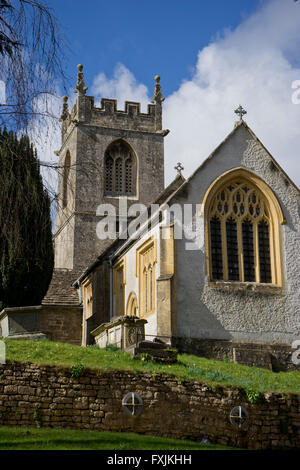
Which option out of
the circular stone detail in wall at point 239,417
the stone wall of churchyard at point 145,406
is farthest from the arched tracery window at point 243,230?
the circular stone detail in wall at point 239,417

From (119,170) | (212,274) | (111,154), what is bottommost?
(212,274)

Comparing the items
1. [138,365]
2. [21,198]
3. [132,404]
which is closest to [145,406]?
[132,404]

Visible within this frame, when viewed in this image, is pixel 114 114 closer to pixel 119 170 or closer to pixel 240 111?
pixel 119 170

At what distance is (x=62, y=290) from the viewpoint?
115ft

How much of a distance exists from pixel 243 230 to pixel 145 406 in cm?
1188

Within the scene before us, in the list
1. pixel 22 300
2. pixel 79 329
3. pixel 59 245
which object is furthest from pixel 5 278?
pixel 59 245

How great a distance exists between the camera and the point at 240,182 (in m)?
26.7

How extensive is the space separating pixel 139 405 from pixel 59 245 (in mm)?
32993

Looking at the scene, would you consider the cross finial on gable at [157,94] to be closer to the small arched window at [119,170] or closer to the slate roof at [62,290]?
the small arched window at [119,170]

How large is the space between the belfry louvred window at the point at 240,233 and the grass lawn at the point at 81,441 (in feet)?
36.7

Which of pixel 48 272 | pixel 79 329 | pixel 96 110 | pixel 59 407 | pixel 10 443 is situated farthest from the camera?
pixel 96 110

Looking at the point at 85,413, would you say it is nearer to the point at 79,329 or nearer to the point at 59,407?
the point at 59,407

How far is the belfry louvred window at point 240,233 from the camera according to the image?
83.7 ft
